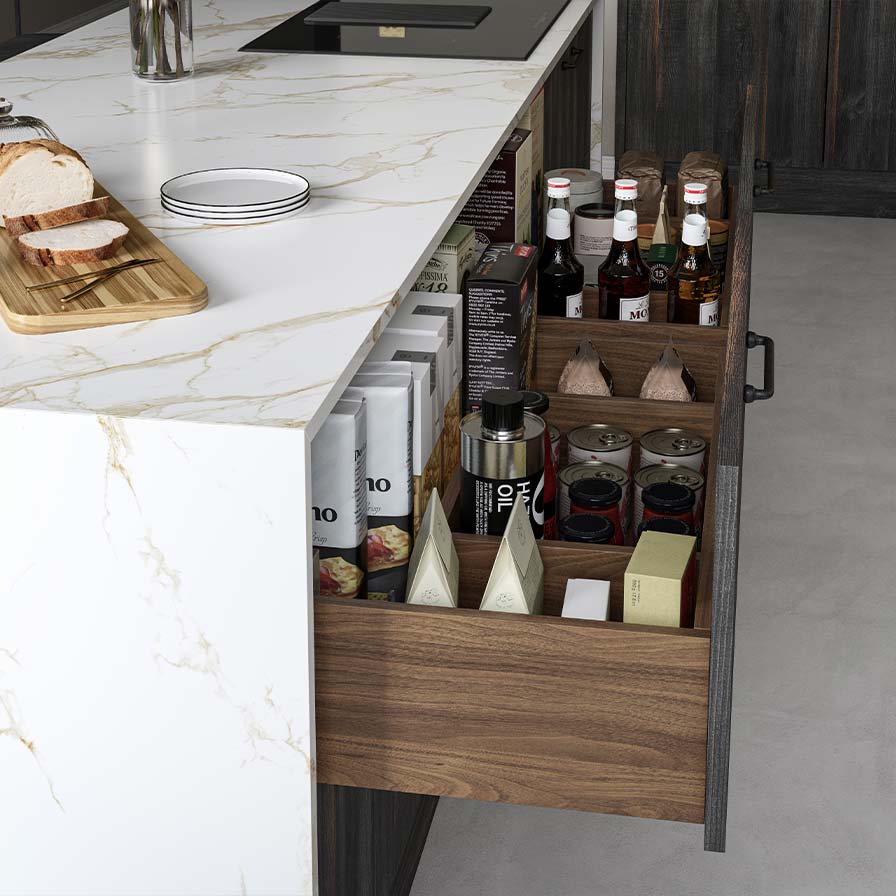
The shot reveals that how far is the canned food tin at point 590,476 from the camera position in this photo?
141cm

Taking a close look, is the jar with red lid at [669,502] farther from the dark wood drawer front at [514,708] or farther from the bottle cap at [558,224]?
the bottle cap at [558,224]

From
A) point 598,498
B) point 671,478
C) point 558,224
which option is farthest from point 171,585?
point 558,224

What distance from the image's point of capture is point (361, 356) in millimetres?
1091

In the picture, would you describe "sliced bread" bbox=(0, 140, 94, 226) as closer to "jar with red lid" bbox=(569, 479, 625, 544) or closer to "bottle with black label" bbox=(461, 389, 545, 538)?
"bottle with black label" bbox=(461, 389, 545, 538)

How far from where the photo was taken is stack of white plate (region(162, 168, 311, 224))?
140 cm

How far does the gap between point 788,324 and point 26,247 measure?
268cm

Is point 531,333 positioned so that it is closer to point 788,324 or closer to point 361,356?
point 361,356

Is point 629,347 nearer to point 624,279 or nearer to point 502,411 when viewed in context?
point 624,279

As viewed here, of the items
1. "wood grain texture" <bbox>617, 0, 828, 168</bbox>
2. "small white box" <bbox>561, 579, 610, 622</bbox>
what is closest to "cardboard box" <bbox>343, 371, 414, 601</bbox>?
"small white box" <bbox>561, 579, 610, 622</bbox>

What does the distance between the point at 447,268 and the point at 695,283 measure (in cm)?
40

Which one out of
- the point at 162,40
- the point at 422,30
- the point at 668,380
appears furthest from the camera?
the point at 422,30

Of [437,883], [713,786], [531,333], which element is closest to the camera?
[713,786]

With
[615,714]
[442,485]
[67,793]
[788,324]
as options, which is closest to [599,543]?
[442,485]

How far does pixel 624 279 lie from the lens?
1746 millimetres
